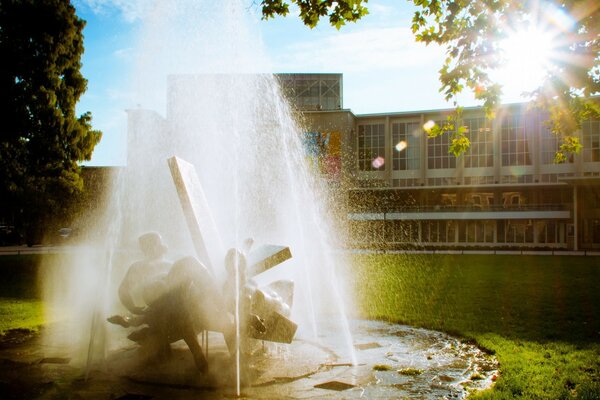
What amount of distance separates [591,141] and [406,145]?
20.1m

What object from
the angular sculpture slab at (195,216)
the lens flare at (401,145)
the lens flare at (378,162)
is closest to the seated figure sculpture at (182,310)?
the angular sculpture slab at (195,216)

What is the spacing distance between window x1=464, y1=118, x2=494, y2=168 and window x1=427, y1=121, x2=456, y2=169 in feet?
6.79

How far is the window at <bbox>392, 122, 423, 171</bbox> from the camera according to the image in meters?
62.4

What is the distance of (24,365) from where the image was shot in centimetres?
715

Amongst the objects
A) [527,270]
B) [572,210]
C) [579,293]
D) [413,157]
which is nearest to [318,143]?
[413,157]

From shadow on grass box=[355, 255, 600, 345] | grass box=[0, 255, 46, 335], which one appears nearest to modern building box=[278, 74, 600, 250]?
shadow on grass box=[355, 255, 600, 345]

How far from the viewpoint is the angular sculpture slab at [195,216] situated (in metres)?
7.11

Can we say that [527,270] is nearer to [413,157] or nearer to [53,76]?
[53,76]

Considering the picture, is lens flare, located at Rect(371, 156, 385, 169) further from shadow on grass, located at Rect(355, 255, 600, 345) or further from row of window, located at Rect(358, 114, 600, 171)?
shadow on grass, located at Rect(355, 255, 600, 345)

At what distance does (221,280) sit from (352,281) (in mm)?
12958

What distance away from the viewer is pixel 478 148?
60.2m

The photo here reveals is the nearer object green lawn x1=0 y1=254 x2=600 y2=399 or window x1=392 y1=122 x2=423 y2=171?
green lawn x1=0 y1=254 x2=600 y2=399

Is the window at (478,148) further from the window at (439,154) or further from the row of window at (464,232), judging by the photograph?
the row of window at (464,232)

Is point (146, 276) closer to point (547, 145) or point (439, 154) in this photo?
point (439, 154)
